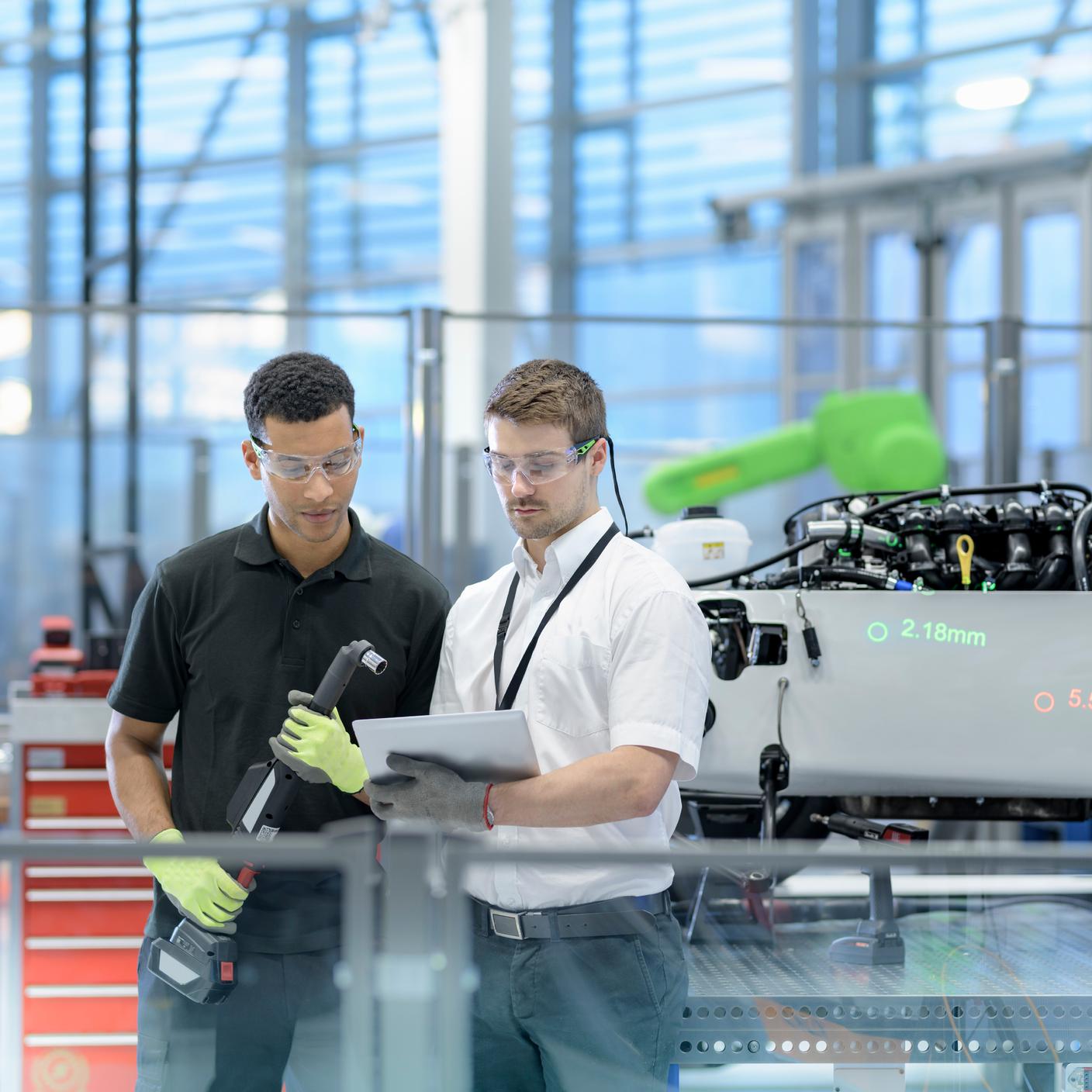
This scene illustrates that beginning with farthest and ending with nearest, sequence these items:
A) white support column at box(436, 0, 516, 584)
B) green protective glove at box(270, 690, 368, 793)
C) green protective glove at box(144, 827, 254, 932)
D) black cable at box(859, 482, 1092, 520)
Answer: white support column at box(436, 0, 516, 584)
black cable at box(859, 482, 1092, 520)
green protective glove at box(270, 690, 368, 793)
green protective glove at box(144, 827, 254, 932)

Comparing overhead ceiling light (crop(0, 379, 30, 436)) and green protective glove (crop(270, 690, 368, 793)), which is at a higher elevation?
overhead ceiling light (crop(0, 379, 30, 436))

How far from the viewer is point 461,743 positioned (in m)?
1.67

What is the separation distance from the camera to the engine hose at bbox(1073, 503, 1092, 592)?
2547mm

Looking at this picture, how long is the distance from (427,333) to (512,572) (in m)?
1.77

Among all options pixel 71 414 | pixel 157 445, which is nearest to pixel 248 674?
pixel 157 445

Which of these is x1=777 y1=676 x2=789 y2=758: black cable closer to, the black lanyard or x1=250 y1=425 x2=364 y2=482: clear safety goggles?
the black lanyard

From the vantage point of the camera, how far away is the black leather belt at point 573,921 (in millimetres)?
1723

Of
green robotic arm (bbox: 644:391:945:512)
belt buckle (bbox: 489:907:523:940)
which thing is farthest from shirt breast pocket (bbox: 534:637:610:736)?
green robotic arm (bbox: 644:391:945:512)

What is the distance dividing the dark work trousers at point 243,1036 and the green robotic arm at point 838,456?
8.74ft

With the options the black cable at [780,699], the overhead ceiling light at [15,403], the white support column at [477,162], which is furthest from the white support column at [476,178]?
the black cable at [780,699]

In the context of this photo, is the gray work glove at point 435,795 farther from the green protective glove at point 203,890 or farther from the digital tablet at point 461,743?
the green protective glove at point 203,890

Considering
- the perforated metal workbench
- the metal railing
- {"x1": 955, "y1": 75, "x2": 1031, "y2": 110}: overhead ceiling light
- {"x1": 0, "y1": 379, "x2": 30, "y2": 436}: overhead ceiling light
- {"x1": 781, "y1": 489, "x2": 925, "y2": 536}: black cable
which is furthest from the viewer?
{"x1": 0, "y1": 379, "x2": 30, "y2": 436}: overhead ceiling light

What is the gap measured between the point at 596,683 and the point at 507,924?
35 centimetres

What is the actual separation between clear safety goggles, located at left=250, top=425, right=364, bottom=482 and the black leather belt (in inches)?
26.5
